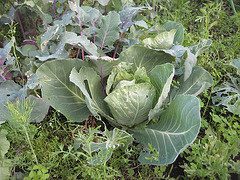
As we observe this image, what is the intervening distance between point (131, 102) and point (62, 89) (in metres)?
0.58

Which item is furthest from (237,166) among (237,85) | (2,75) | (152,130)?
(2,75)

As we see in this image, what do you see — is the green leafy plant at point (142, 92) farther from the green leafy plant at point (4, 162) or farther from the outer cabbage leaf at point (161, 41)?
the green leafy plant at point (4, 162)

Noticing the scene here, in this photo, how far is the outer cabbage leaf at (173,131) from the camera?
1359 mm

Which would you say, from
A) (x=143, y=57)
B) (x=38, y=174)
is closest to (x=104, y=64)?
(x=143, y=57)

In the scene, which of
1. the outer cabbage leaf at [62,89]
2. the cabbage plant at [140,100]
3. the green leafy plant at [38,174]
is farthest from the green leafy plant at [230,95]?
the green leafy plant at [38,174]

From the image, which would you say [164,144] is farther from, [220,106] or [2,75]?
[2,75]

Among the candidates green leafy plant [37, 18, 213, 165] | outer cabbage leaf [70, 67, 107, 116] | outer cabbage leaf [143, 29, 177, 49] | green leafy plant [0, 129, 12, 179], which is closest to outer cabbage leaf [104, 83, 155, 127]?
green leafy plant [37, 18, 213, 165]

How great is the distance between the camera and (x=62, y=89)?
5.80ft

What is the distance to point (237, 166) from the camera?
146 centimetres

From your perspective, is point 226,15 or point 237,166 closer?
point 237,166

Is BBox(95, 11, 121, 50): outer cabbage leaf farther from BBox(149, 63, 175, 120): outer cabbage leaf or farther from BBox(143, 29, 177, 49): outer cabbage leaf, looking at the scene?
BBox(149, 63, 175, 120): outer cabbage leaf

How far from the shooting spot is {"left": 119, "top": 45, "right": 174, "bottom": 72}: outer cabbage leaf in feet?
5.65

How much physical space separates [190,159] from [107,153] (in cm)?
64

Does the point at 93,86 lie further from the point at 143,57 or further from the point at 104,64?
the point at 143,57
